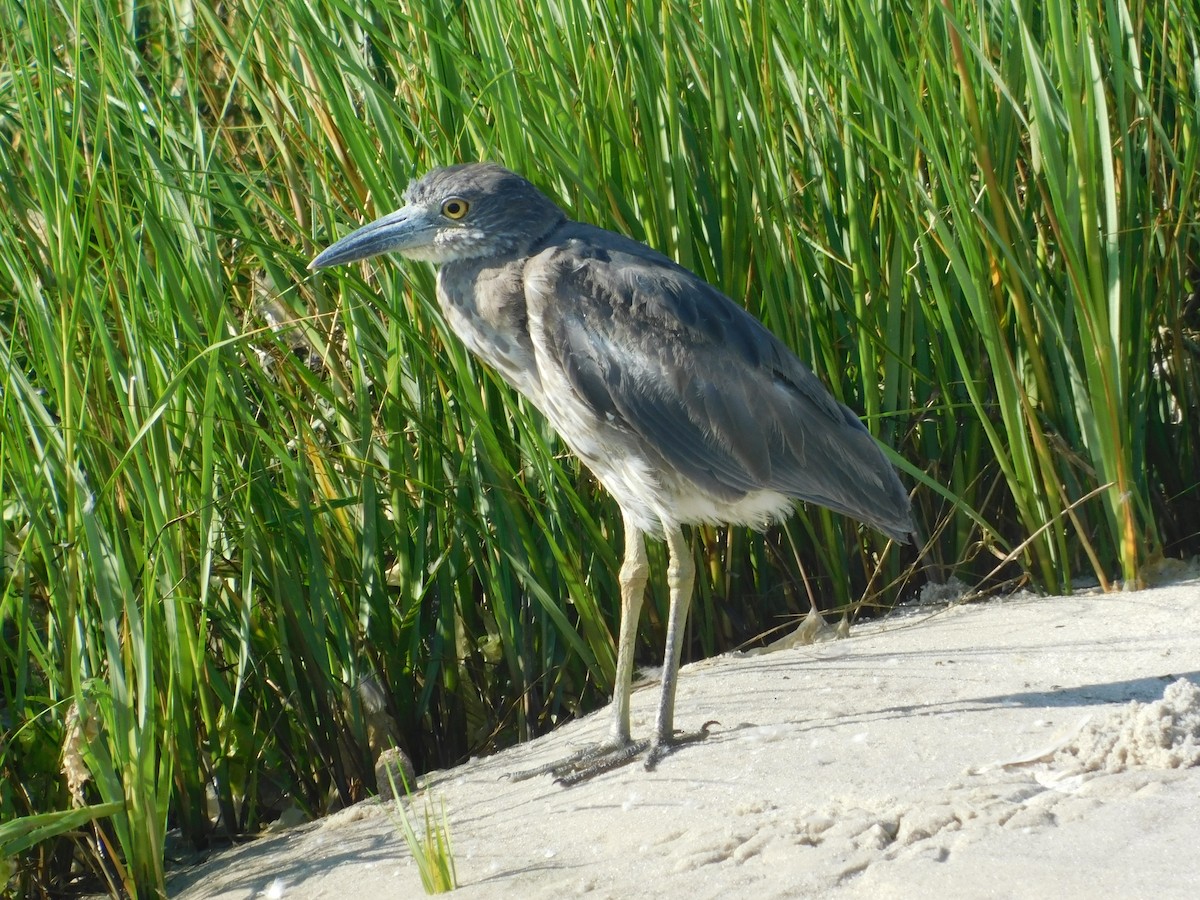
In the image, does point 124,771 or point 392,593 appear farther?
point 392,593

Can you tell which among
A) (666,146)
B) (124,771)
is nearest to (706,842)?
(124,771)

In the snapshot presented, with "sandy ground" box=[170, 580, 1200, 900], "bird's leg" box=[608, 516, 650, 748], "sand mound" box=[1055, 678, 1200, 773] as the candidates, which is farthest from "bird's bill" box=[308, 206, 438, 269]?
"sand mound" box=[1055, 678, 1200, 773]

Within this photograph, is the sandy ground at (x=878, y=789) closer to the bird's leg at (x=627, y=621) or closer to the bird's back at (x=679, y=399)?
the bird's leg at (x=627, y=621)

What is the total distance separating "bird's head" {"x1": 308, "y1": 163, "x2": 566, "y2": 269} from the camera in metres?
3.80

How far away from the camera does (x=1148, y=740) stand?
108 inches

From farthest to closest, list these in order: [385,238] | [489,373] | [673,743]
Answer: [489,373]
[385,238]
[673,743]

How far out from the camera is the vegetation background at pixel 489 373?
3.64 m

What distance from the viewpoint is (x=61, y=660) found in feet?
11.3

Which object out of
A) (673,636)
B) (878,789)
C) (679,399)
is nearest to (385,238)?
(679,399)

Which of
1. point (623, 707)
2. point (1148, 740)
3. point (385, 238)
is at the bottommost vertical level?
point (1148, 740)

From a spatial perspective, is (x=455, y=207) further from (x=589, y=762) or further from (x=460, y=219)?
(x=589, y=762)

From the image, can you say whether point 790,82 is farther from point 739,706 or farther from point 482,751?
point 482,751

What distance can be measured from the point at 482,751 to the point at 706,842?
5.37 feet

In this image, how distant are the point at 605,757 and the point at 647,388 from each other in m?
1.00
